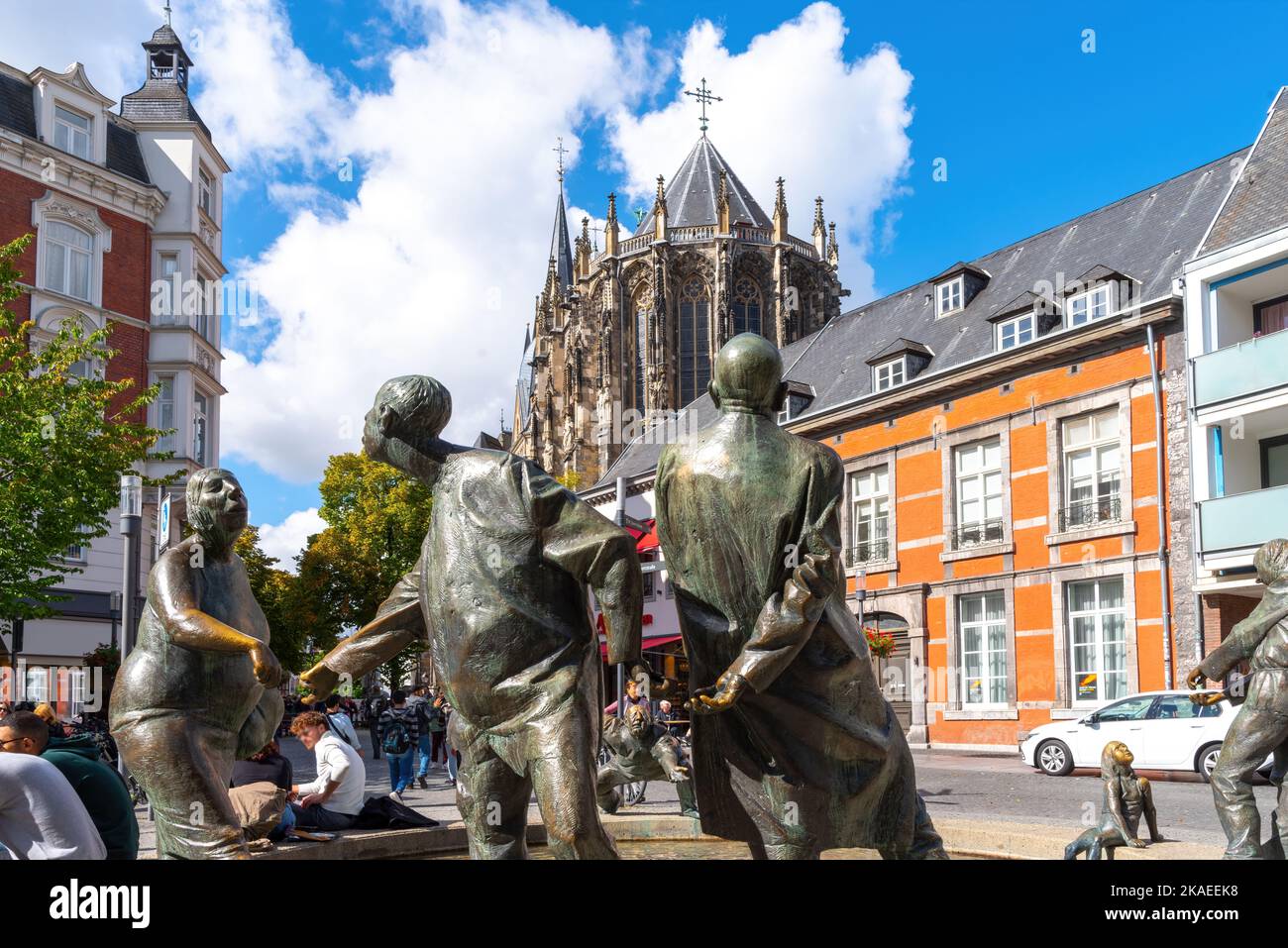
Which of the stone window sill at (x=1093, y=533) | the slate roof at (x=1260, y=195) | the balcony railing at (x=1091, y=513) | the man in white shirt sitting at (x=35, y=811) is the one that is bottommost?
the man in white shirt sitting at (x=35, y=811)

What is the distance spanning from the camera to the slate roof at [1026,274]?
2605cm

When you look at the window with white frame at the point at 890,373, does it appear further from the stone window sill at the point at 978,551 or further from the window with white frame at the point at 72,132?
the window with white frame at the point at 72,132

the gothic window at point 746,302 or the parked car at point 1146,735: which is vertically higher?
the gothic window at point 746,302

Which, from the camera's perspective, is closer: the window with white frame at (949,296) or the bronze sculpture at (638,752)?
the bronze sculpture at (638,752)

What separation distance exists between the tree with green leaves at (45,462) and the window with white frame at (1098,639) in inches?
726

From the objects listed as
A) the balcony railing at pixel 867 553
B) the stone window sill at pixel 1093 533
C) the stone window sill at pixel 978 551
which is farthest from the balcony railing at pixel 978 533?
the balcony railing at pixel 867 553

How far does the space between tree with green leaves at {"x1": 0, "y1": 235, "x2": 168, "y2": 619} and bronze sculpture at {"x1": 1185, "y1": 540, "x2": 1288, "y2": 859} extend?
56.7ft

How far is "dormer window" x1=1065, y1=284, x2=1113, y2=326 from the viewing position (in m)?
25.7

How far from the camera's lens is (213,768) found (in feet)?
14.2
